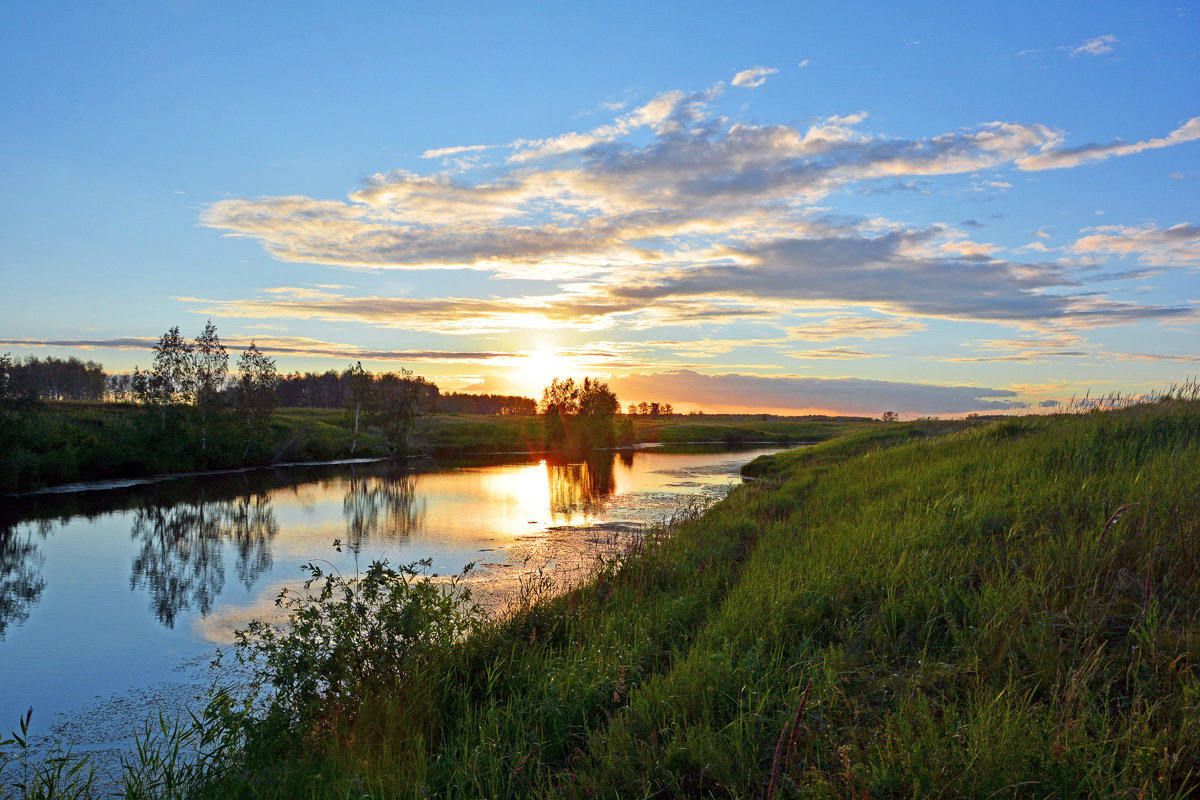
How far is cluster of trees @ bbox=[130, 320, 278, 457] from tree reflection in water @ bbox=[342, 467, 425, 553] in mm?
14620

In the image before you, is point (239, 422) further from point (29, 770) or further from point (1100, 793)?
point (1100, 793)

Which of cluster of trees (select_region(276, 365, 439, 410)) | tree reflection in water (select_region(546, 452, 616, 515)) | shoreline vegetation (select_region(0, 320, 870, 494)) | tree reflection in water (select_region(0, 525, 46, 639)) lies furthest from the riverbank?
cluster of trees (select_region(276, 365, 439, 410))

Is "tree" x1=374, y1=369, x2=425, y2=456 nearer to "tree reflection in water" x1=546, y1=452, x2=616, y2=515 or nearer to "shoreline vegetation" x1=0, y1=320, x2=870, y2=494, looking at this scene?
"shoreline vegetation" x1=0, y1=320, x2=870, y2=494

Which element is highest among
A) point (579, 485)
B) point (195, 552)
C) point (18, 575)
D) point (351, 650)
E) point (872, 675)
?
point (872, 675)

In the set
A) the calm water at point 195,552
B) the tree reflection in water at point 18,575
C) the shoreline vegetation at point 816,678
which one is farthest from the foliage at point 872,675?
the tree reflection in water at point 18,575

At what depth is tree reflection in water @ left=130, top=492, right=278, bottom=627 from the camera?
17.4 metres

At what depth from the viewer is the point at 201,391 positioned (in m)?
53.6

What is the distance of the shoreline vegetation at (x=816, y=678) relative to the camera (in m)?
4.33

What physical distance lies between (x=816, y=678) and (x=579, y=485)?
39.4 metres

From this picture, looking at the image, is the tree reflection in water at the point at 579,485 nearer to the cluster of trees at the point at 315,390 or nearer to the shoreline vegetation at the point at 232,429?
the shoreline vegetation at the point at 232,429

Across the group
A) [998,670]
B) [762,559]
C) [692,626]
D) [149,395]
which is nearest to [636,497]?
[762,559]

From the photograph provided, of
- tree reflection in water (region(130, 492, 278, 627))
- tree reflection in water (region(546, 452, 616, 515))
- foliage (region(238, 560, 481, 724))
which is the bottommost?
tree reflection in water (region(546, 452, 616, 515))

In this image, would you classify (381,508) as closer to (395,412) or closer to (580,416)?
(395,412)

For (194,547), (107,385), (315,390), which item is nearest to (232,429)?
(194,547)
